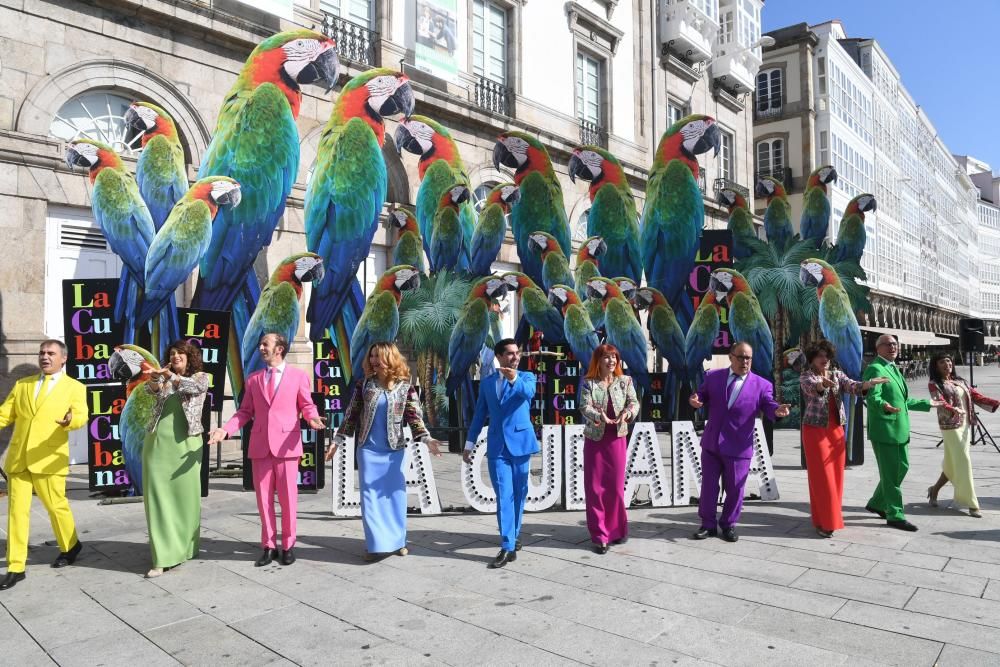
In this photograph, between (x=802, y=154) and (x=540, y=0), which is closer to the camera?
(x=540, y=0)

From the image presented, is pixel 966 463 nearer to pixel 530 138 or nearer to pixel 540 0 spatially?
pixel 530 138

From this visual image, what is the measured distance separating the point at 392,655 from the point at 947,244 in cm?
6483

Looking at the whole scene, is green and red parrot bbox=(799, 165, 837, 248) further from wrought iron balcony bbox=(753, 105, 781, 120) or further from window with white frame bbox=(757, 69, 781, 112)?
window with white frame bbox=(757, 69, 781, 112)

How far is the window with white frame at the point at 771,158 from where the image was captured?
106 ft

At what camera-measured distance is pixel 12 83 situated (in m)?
9.22

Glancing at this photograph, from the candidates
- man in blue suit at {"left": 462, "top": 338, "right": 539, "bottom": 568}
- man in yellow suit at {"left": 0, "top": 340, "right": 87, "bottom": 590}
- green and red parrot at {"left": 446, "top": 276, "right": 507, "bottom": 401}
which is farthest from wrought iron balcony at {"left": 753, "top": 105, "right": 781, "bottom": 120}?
man in yellow suit at {"left": 0, "top": 340, "right": 87, "bottom": 590}

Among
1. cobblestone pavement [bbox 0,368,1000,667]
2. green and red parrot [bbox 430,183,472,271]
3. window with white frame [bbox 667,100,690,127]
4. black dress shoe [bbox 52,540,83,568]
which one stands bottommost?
cobblestone pavement [bbox 0,368,1000,667]

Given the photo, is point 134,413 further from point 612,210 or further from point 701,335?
point 612,210

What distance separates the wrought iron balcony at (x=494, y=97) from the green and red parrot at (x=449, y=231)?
11.0ft

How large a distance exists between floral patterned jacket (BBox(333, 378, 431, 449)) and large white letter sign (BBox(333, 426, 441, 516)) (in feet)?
4.51

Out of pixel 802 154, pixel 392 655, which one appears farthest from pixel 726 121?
pixel 392 655

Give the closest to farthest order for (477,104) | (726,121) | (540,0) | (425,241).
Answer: (425,241) → (477,104) → (540,0) → (726,121)

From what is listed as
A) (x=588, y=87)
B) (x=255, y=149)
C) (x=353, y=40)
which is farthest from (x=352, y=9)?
(x=588, y=87)

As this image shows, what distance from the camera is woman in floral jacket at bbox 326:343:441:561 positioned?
518cm
